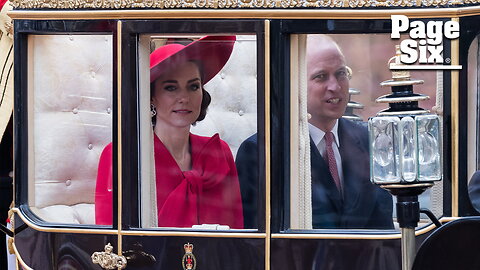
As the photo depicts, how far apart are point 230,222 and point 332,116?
571 mm

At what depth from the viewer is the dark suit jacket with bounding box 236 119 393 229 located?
432cm

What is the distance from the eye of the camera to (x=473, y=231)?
3670mm

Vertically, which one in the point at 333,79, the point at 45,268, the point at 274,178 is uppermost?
the point at 333,79

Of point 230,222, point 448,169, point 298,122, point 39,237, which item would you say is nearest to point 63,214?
point 39,237

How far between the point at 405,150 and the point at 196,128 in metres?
1.33

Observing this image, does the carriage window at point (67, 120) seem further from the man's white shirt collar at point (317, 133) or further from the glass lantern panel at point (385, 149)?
the glass lantern panel at point (385, 149)

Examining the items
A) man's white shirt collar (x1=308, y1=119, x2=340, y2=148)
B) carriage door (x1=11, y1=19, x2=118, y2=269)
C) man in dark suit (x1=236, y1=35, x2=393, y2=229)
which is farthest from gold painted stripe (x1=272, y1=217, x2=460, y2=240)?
carriage door (x1=11, y1=19, x2=118, y2=269)

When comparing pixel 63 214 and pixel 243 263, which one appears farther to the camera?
pixel 63 214

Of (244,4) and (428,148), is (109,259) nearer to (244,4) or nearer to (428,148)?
(244,4)

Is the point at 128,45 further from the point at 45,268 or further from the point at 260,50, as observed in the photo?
the point at 45,268

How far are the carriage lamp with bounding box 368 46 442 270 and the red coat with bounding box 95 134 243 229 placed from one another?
1123mm

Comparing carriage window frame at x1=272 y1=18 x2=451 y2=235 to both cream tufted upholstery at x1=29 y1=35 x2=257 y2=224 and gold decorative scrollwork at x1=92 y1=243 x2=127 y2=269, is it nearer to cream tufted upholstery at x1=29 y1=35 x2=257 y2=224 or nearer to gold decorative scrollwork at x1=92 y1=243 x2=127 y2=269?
cream tufted upholstery at x1=29 y1=35 x2=257 y2=224

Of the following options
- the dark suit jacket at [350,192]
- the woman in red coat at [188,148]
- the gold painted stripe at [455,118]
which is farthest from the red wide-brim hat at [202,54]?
the gold painted stripe at [455,118]

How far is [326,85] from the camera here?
14.2ft
